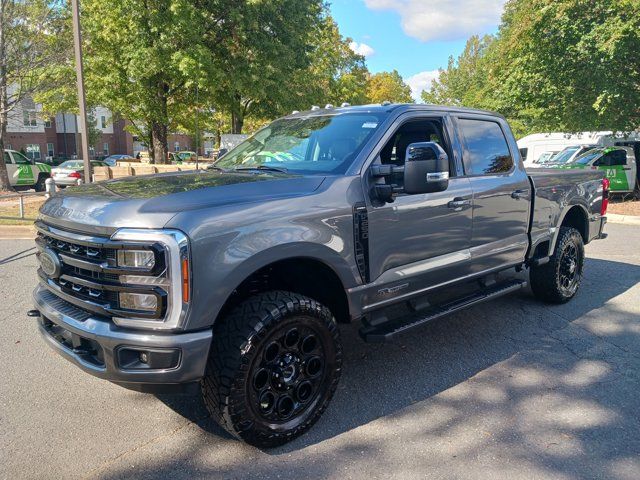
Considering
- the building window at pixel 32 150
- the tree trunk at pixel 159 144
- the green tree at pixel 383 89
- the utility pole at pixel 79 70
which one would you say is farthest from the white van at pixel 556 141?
the building window at pixel 32 150

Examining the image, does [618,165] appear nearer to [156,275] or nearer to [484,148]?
[484,148]

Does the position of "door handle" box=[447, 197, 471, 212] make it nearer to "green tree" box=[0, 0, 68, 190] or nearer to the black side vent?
the black side vent

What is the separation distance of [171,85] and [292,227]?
66.9 ft

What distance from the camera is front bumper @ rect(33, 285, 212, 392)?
241 centimetres

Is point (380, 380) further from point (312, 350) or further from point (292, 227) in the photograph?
point (292, 227)

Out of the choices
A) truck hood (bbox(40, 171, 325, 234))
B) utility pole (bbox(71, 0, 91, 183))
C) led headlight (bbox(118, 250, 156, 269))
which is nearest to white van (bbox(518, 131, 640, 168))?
utility pole (bbox(71, 0, 91, 183))

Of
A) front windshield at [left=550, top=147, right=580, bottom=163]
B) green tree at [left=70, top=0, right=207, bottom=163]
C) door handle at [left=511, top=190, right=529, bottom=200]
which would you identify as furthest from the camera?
front windshield at [left=550, top=147, right=580, bottom=163]

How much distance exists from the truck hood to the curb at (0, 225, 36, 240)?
25.1 feet

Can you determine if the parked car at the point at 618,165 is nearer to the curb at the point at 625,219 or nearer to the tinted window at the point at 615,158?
the tinted window at the point at 615,158

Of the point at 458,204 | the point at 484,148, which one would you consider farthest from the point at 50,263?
the point at 484,148

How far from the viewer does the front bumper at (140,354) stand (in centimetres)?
241

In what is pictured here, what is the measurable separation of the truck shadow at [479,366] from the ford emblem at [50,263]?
3.86 ft

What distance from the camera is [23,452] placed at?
2.78m

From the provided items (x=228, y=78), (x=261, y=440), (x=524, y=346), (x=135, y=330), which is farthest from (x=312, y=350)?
(x=228, y=78)
